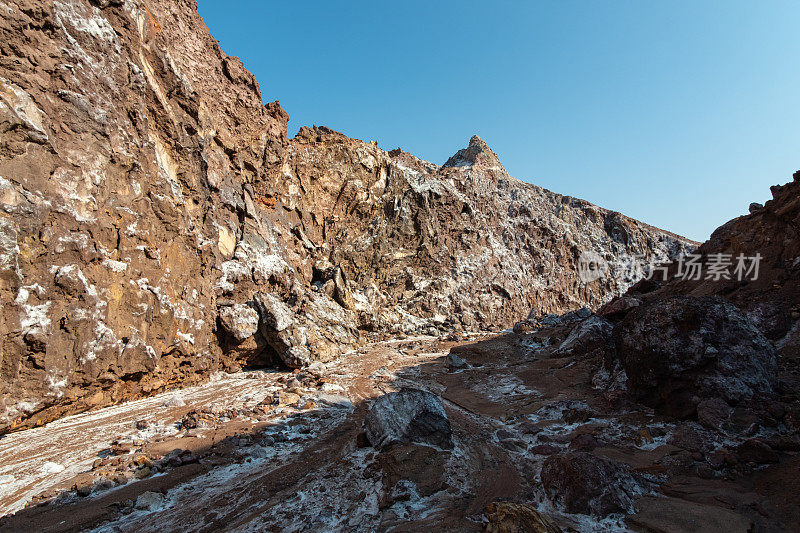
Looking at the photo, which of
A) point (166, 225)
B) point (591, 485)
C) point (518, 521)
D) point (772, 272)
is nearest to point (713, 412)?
point (591, 485)

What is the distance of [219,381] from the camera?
1127 cm

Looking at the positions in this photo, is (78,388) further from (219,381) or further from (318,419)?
(318,419)

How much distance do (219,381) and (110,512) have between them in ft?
24.3

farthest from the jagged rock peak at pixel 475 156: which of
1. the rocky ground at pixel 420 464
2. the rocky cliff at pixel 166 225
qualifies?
the rocky ground at pixel 420 464

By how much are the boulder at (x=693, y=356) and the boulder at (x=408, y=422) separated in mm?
3623

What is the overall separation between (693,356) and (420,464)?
469 cm

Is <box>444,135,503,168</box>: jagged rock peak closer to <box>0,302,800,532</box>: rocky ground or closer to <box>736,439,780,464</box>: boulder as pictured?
<box>0,302,800,532</box>: rocky ground

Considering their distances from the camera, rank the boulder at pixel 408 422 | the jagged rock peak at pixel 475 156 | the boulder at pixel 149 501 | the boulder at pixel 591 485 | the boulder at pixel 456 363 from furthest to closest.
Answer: the jagged rock peak at pixel 475 156 < the boulder at pixel 456 363 < the boulder at pixel 408 422 < the boulder at pixel 149 501 < the boulder at pixel 591 485

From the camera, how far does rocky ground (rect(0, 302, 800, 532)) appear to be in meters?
3.56

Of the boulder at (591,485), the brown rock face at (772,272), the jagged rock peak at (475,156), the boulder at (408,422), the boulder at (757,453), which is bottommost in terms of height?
the boulder at (408,422)

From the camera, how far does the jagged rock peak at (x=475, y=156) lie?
3804 cm

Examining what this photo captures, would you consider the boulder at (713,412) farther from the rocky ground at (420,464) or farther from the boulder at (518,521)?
the boulder at (518,521)

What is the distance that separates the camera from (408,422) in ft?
18.7

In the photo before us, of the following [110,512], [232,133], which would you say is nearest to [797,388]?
[110,512]
